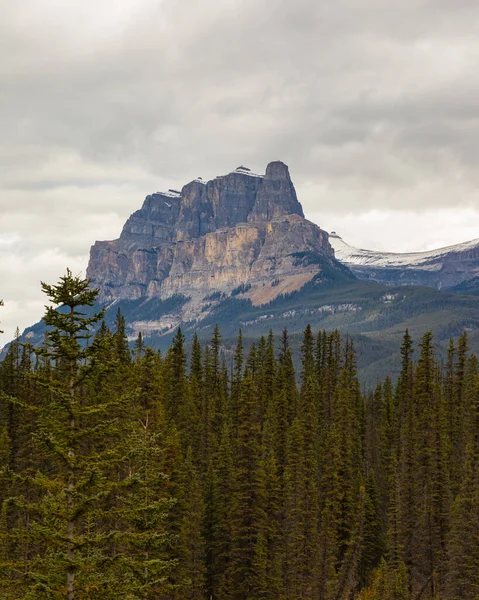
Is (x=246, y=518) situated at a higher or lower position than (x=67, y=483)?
Result: lower

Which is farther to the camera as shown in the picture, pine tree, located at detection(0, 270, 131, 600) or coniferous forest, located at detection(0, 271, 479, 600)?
coniferous forest, located at detection(0, 271, 479, 600)

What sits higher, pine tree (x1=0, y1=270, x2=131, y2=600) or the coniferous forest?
pine tree (x1=0, y1=270, x2=131, y2=600)

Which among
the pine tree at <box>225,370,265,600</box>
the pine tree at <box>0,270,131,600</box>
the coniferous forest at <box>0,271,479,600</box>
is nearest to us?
the pine tree at <box>0,270,131,600</box>

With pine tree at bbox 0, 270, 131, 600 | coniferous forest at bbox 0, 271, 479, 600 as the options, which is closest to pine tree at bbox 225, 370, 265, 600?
coniferous forest at bbox 0, 271, 479, 600

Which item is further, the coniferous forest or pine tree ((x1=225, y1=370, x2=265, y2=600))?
pine tree ((x1=225, y1=370, x2=265, y2=600))

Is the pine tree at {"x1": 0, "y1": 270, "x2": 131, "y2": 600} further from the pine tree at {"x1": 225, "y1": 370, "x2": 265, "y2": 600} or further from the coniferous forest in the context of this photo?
the pine tree at {"x1": 225, "y1": 370, "x2": 265, "y2": 600}

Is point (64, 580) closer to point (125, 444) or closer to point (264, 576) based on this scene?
A: point (125, 444)

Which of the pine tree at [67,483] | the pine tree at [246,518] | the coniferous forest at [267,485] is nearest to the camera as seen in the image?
the pine tree at [67,483]

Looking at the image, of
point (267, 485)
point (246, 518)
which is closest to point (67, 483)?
point (246, 518)

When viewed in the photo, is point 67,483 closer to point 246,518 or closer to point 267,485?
point 246,518

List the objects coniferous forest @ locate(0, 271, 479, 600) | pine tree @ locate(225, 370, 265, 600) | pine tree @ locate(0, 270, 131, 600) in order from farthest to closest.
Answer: pine tree @ locate(225, 370, 265, 600) → coniferous forest @ locate(0, 271, 479, 600) → pine tree @ locate(0, 270, 131, 600)

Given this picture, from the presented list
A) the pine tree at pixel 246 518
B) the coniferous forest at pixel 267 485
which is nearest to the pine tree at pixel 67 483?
the coniferous forest at pixel 267 485

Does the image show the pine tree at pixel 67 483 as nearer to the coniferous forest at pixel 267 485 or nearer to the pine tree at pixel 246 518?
the coniferous forest at pixel 267 485

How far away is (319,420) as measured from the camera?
319 feet
